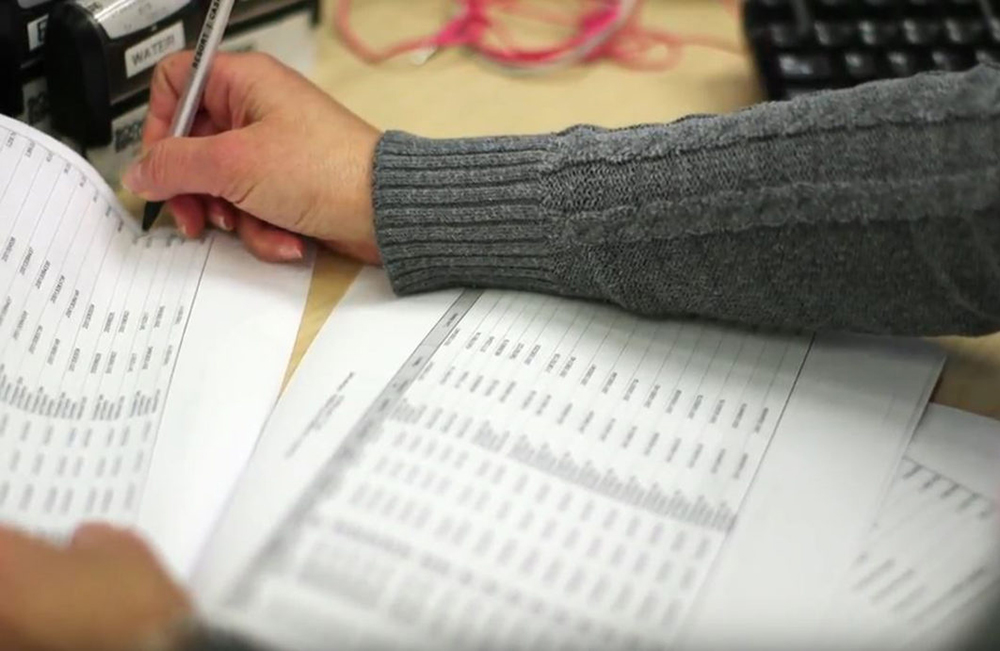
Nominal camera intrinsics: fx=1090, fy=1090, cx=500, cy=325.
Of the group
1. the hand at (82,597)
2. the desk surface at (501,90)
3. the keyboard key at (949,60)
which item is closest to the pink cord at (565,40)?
the desk surface at (501,90)

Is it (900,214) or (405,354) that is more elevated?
(900,214)

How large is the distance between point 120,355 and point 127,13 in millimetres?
186

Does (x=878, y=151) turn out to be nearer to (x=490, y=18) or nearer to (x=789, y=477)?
(x=789, y=477)

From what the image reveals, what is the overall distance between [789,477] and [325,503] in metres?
0.19

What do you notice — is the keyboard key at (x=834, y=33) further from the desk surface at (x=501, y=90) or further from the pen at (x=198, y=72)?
the pen at (x=198, y=72)

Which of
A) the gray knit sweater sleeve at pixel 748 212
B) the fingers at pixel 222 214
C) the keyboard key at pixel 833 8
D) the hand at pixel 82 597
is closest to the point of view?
the hand at pixel 82 597

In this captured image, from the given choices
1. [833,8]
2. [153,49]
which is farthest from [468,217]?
[833,8]

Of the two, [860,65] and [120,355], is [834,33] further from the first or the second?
[120,355]

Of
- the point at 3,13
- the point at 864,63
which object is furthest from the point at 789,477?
the point at 3,13

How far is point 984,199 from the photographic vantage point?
1.48 feet

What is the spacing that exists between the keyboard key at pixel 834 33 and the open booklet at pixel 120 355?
0.34 metres

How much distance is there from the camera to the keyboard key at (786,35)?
0.66 metres

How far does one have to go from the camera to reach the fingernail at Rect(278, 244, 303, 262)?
553mm

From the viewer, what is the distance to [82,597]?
362 mm
